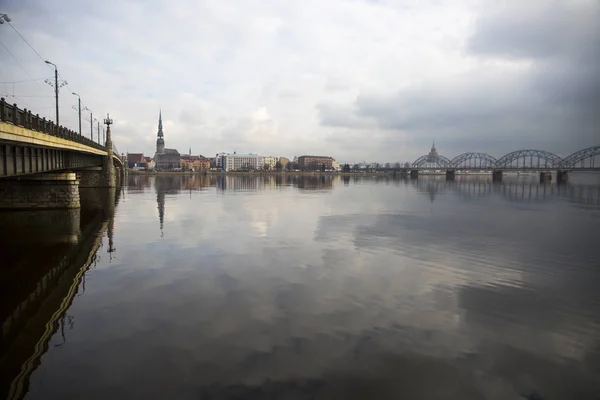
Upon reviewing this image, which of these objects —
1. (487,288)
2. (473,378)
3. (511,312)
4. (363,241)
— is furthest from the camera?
(363,241)

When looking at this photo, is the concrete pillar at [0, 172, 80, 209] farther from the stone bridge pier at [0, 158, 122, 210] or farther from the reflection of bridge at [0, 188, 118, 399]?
the reflection of bridge at [0, 188, 118, 399]

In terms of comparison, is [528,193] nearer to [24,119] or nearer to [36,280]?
[24,119]

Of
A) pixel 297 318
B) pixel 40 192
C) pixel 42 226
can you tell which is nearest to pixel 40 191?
pixel 40 192

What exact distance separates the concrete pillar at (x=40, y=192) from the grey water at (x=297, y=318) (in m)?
15.0

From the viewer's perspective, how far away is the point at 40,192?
130 feet

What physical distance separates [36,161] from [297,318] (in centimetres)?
2605

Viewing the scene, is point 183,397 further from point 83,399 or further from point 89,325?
point 89,325

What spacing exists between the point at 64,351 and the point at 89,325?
5.85 ft

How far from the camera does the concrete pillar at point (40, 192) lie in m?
38.2

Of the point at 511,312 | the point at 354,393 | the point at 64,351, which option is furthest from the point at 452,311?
the point at 64,351

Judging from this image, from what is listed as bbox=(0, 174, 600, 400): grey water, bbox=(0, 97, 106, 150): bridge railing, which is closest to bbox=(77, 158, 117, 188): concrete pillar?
bbox=(0, 97, 106, 150): bridge railing

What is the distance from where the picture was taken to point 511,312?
1394cm

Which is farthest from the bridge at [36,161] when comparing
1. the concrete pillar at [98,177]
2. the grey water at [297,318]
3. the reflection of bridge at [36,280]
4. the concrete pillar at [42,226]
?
the concrete pillar at [98,177]

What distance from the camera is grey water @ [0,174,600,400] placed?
9.41 metres
